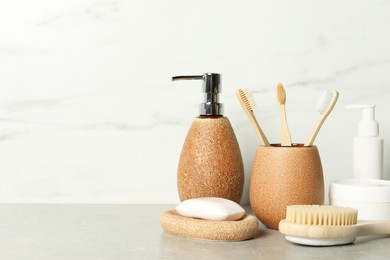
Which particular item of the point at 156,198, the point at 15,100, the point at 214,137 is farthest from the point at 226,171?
the point at 15,100

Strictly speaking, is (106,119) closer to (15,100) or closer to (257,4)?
(15,100)

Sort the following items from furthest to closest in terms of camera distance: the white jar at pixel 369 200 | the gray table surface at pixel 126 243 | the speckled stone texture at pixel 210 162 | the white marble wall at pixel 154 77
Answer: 1. the white marble wall at pixel 154 77
2. the speckled stone texture at pixel 210 162
3. the white jar at pixel 369 200
4. the gray table surface at pixel 126 243

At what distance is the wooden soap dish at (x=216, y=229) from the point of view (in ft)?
2.37

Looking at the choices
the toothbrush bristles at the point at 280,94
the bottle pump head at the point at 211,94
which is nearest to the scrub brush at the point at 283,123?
the toothbrush bristles at the point at 280,94

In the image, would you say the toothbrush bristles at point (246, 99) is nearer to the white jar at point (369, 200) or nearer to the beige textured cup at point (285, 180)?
the beige textured cup at point (285, 180)

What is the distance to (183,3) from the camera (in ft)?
3.31

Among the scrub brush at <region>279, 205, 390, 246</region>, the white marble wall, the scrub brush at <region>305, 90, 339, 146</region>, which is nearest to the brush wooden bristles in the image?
the scrub brush at <region>279, 205, 390, 246</region>

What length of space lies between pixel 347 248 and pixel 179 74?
447 mm

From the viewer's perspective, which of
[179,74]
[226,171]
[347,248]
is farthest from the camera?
[179,74]

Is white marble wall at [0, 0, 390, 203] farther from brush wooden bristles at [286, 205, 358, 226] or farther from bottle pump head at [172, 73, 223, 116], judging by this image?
brush wooden bristles at [286, 205, 358, 226]

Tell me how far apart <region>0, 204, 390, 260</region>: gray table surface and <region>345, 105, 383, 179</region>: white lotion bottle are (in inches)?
6.6

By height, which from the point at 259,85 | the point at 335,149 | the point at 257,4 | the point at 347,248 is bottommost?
the point at 347,248

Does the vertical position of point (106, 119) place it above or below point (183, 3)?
below

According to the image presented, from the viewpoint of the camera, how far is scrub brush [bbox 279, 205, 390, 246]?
69 cm
